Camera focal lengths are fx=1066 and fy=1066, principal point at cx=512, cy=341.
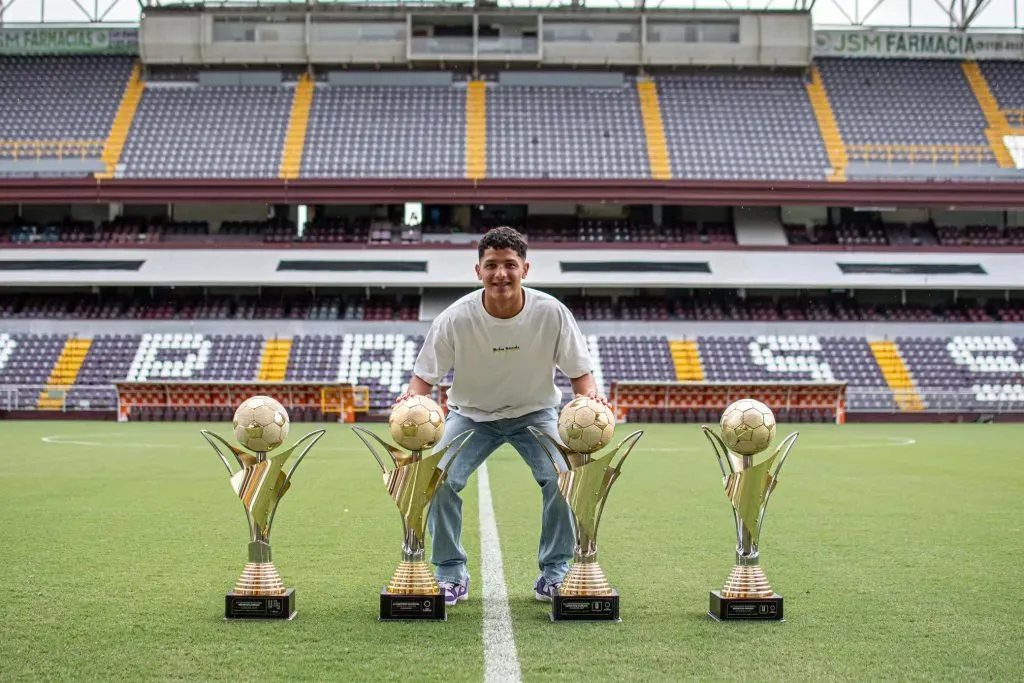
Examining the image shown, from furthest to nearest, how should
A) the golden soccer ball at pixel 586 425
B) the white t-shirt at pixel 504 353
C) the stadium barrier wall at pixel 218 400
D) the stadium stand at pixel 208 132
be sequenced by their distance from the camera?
the stadium stand at pixel 208 132
the stadium barrier wall at pixel 218 400
the white t-shirt at pixel 504 353
the golden soccer ball at pixel 586 425

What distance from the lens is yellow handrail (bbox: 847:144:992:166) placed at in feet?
124

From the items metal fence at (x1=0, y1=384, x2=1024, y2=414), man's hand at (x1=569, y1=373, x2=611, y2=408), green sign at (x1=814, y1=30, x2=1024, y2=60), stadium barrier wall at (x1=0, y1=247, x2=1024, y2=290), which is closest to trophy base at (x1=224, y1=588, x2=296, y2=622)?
man's hand at (x1=569, y1=373, x2=611, y2=408)

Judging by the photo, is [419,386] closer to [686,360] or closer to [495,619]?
[495,619]

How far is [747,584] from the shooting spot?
517 cm

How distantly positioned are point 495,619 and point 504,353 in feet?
4.54

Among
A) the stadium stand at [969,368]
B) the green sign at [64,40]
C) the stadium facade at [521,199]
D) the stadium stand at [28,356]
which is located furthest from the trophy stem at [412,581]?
the green sign at [64,40]

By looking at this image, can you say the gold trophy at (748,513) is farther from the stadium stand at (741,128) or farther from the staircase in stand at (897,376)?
the stadium stand at (741,128)

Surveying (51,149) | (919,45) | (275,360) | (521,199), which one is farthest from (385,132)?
(919,45)

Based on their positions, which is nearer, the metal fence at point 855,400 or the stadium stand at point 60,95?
the metal fence at point 855,400

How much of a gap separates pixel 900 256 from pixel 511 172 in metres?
13.4

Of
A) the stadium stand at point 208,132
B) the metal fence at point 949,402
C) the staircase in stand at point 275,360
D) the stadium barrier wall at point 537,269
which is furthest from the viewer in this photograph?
the stadium stand at point 208,132

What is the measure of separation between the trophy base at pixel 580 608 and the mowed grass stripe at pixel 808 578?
0.08 meters

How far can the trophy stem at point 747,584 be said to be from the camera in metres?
5.16

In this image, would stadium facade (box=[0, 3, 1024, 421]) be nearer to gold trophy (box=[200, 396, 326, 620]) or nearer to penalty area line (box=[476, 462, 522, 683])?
penalty area line (box=[476, 462, 522, 683])
